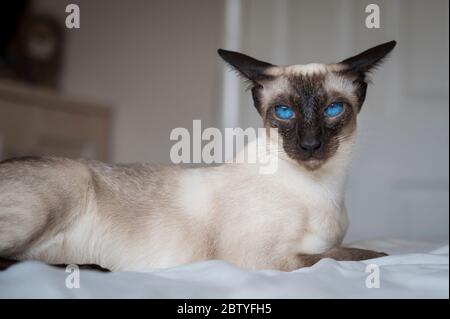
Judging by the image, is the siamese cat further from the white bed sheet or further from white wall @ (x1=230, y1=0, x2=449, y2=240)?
white wall @ (x1=230, y1=0, x2=449, y2=240)

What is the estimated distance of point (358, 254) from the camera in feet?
4.95

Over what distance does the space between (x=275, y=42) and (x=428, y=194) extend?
5.19 feet

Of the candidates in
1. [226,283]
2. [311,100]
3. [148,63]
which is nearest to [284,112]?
[311,100]

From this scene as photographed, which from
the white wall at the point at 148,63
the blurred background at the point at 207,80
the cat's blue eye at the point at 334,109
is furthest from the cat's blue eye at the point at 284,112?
the white wall at the point at 148,63

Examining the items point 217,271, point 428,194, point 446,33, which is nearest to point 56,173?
point 217,271

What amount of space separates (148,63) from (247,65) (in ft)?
8.30

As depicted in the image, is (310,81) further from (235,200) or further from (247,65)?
(235,200)

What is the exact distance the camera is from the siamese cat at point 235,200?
57.6 inches

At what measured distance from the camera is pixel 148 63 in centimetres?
400

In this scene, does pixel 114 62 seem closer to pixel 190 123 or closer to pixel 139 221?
pixel 190 123

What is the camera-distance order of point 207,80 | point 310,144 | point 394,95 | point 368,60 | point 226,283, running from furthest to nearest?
point 207,80, point 394,95, point 368,60, point 310,144, point 226,283

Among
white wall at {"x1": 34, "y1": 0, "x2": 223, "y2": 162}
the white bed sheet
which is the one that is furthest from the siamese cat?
white wall at {"x1": 34, "y1": 0, "x2": 223, "y2": 162}

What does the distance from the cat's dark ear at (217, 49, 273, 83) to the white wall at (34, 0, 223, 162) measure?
2.21 metres

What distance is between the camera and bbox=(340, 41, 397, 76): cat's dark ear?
1.54m
